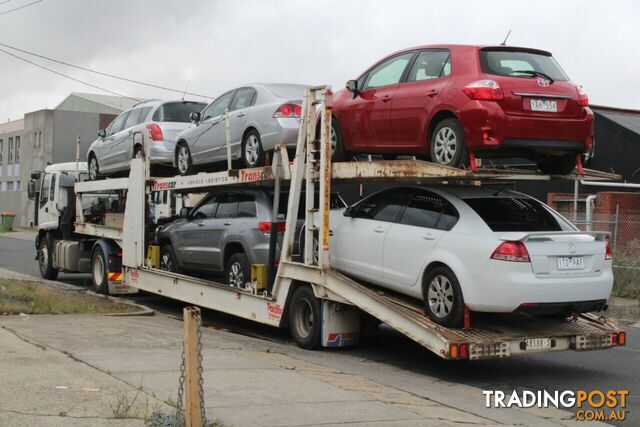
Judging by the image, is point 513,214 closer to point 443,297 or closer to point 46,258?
point 443,297

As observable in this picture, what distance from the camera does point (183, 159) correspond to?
1395cm

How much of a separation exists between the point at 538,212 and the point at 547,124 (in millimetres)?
1028

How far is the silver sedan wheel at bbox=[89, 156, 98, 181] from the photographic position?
1772 centimetres

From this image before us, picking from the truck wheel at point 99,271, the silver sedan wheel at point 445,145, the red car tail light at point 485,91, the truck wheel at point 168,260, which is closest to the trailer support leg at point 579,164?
the red car tail light at point 485,91

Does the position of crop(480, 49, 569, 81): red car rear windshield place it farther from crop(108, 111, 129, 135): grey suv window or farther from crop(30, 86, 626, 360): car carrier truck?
crop(108, 111, 129, 135): grey suv window

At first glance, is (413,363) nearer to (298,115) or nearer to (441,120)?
(441,120)

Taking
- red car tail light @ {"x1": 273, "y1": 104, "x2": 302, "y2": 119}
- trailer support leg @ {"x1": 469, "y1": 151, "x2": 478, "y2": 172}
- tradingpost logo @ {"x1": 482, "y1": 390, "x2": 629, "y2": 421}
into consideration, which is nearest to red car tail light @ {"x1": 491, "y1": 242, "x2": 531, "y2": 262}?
trailer support leg @ {"x1": 469, "y1": 151, "x2": 478, "y2": 172}

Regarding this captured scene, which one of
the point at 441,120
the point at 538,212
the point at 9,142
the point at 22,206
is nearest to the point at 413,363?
the point at 538,212

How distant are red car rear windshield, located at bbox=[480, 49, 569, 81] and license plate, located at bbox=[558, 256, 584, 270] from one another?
6.49ft

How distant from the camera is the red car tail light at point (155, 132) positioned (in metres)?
14.9

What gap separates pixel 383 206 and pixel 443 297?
1.70 meters

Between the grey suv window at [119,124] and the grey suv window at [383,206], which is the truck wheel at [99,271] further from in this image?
the grey suv window at [383,206]

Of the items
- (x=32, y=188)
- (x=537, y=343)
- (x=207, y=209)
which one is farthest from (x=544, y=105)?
(x=32, y=188)

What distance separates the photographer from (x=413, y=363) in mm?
10016
